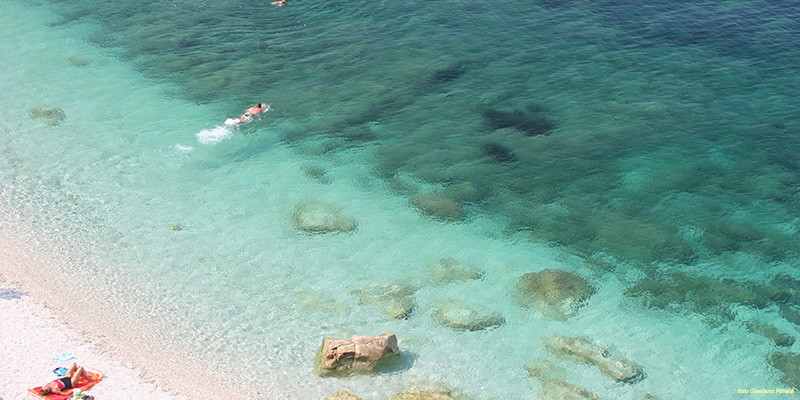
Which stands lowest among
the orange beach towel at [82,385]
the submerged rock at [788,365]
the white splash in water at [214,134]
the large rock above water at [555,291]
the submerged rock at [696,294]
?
the submerged rock at [788,365]

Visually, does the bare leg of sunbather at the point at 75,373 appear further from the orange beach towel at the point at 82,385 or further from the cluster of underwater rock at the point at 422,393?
the cluster of underwater rock at the point at 422,393

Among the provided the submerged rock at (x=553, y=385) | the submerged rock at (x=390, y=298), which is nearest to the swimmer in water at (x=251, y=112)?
the submerged rock at (x=390, y=298)

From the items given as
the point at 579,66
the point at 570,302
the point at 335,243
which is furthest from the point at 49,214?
the point at 579,66

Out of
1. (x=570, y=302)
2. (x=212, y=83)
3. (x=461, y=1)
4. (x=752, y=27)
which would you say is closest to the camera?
(x=570, y=302)

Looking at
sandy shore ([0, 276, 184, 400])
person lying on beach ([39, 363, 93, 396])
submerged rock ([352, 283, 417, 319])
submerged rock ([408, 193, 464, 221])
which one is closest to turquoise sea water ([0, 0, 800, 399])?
submerged rock ([352, 283, 417, 319])

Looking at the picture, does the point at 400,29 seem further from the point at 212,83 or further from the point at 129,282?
the point at 129,282

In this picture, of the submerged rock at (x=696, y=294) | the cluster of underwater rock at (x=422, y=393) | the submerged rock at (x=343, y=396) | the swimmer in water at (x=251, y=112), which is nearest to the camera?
the submerged rock at (x=343, y=396)

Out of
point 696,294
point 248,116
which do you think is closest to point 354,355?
point 696,294
